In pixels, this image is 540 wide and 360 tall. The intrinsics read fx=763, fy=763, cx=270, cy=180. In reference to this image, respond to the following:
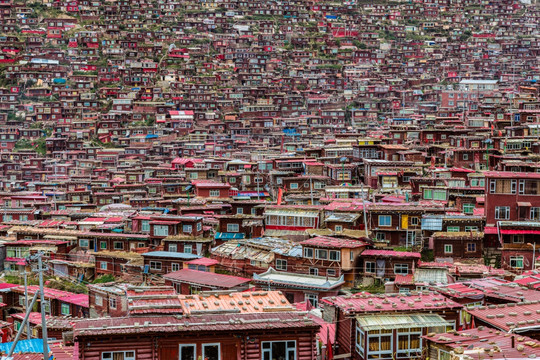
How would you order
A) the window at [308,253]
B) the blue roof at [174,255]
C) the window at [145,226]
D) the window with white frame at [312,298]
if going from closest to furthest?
the window with white frame at [312,298], the window at [308,253], the blue roof at [174,255], the window at [145,226]

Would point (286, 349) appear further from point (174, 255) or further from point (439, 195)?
point (439, 195)

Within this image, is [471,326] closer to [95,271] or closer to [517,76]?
[95,271]

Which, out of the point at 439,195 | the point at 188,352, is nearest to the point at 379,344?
the point at 188,352

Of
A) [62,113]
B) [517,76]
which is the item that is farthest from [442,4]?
[62,113]

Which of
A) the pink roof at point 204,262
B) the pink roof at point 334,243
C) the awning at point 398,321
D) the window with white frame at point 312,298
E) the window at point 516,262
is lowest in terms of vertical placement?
the window with white frame at point 312,298

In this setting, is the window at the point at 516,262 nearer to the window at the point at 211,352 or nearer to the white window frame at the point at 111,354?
the window at the point at 211,352

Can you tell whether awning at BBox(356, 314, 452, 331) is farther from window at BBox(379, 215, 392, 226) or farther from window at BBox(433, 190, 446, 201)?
window at BBox(433, 190, 446, 201)

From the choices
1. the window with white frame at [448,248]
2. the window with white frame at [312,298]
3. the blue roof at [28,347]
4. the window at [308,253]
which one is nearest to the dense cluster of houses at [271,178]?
the window with white frame at [448,248]
